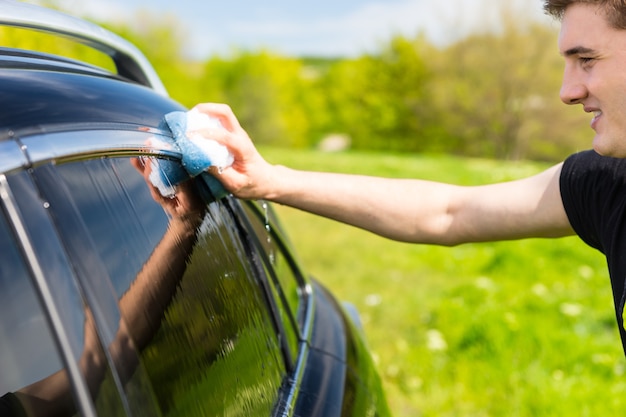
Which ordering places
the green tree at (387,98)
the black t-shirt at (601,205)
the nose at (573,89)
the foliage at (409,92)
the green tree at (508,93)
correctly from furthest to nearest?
the green tree at (387,98) → the foliage at (409,92) → the green tree at (508,93) → the black t-shirt at (601,205) → the nose at (573,89)

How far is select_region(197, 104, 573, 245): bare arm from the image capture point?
2092mm

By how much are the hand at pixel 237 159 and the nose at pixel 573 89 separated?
→ 2.58 feet

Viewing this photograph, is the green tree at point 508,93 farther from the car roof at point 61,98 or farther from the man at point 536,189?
the car roof at point 61,98

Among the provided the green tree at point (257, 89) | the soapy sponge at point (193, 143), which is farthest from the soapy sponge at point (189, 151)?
the green tree at point (257, 89)

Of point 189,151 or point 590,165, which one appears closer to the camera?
point 189,151

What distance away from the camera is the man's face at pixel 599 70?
5.49ft

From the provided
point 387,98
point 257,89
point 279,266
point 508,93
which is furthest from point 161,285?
point 387,98

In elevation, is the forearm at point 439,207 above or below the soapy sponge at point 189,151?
below

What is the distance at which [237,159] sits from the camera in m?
1.78

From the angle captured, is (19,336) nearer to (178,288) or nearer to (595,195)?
(178,288)

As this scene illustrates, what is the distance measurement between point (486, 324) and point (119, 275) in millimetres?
3885

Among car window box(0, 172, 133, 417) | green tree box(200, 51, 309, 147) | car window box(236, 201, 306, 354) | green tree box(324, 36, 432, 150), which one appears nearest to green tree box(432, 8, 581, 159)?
green tree box(324, 36, 432, 150)

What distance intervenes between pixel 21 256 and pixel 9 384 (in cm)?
17

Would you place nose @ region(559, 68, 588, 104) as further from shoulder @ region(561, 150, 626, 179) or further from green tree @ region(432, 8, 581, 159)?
green tree @ region(432, 8, 581, 159)
